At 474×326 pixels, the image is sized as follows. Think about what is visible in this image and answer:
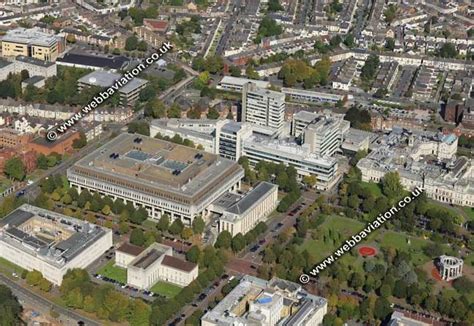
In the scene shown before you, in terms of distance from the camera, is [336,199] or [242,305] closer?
[242,305]

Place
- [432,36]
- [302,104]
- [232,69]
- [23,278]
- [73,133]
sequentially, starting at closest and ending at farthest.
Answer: [23,278] → [73,133] → [302,104] → [232,69] → [432,36]

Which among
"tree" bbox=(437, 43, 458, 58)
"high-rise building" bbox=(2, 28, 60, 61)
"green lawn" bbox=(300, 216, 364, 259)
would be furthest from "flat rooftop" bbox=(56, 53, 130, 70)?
"green lawn" bbox=(300, 216, 364, 259)

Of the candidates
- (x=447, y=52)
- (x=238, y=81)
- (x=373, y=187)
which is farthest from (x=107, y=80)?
(x=447, y=52)

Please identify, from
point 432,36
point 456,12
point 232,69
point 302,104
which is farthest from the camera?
point 456,12

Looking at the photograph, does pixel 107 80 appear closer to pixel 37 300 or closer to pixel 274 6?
pixel 274 6

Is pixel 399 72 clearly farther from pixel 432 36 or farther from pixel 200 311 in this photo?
pixel 200 311

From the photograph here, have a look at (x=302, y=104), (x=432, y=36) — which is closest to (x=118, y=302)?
(x=302, y=104)

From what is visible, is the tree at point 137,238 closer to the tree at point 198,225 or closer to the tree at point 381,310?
the tree at point 198,225
